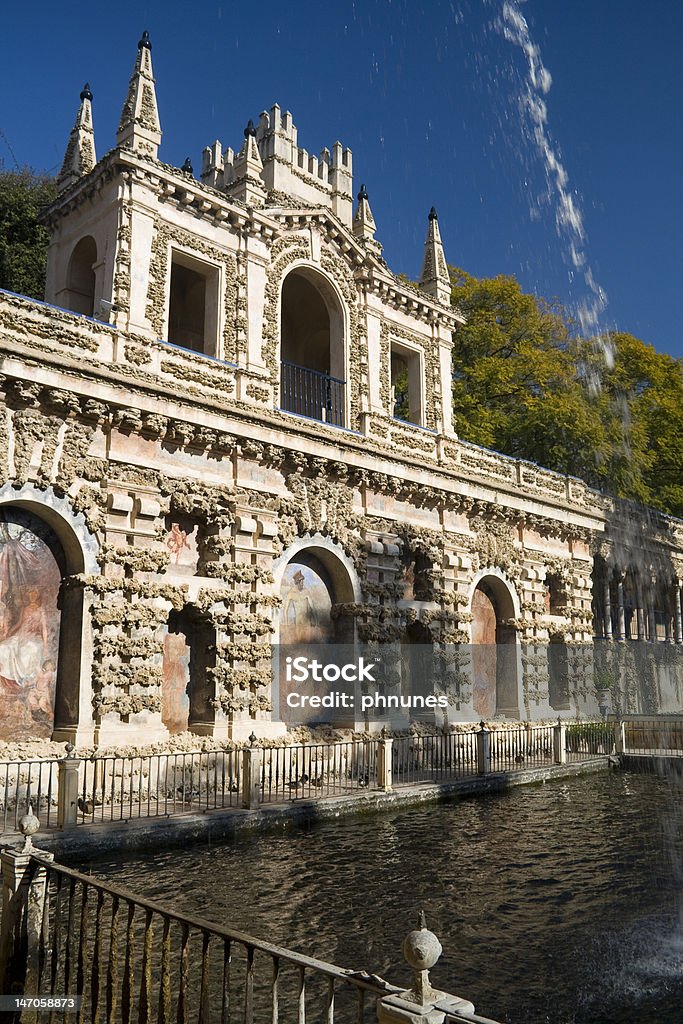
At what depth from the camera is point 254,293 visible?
2091 centimetres

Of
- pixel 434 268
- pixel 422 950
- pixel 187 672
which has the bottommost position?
pixel 422 950

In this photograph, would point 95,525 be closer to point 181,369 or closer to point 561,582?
point 181,369

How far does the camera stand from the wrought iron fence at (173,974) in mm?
4348

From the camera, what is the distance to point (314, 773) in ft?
59.4

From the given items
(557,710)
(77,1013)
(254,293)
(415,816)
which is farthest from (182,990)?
(557,710)

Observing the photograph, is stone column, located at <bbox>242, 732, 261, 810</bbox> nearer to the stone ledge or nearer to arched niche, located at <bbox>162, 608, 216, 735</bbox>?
the stone ledge

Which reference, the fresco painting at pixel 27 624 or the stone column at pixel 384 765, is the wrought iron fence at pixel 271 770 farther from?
the fresco painting at pixel 27 624

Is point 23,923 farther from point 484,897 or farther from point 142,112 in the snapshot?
point 142,112

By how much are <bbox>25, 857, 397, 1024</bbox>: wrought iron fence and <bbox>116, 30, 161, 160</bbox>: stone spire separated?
15523 mm

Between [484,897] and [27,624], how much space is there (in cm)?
953

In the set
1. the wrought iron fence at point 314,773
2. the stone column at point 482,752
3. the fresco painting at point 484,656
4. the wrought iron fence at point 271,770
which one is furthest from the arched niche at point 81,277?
the fresco painting at point 484,656

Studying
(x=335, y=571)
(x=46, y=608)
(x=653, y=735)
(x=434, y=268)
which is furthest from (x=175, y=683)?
(x=434, y=268)

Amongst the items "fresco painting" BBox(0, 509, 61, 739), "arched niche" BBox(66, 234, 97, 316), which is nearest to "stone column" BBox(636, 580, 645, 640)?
"arched niche" BBox(66, 234, 97, 316)

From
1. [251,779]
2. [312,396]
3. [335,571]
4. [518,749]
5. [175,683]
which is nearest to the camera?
[251,779]
